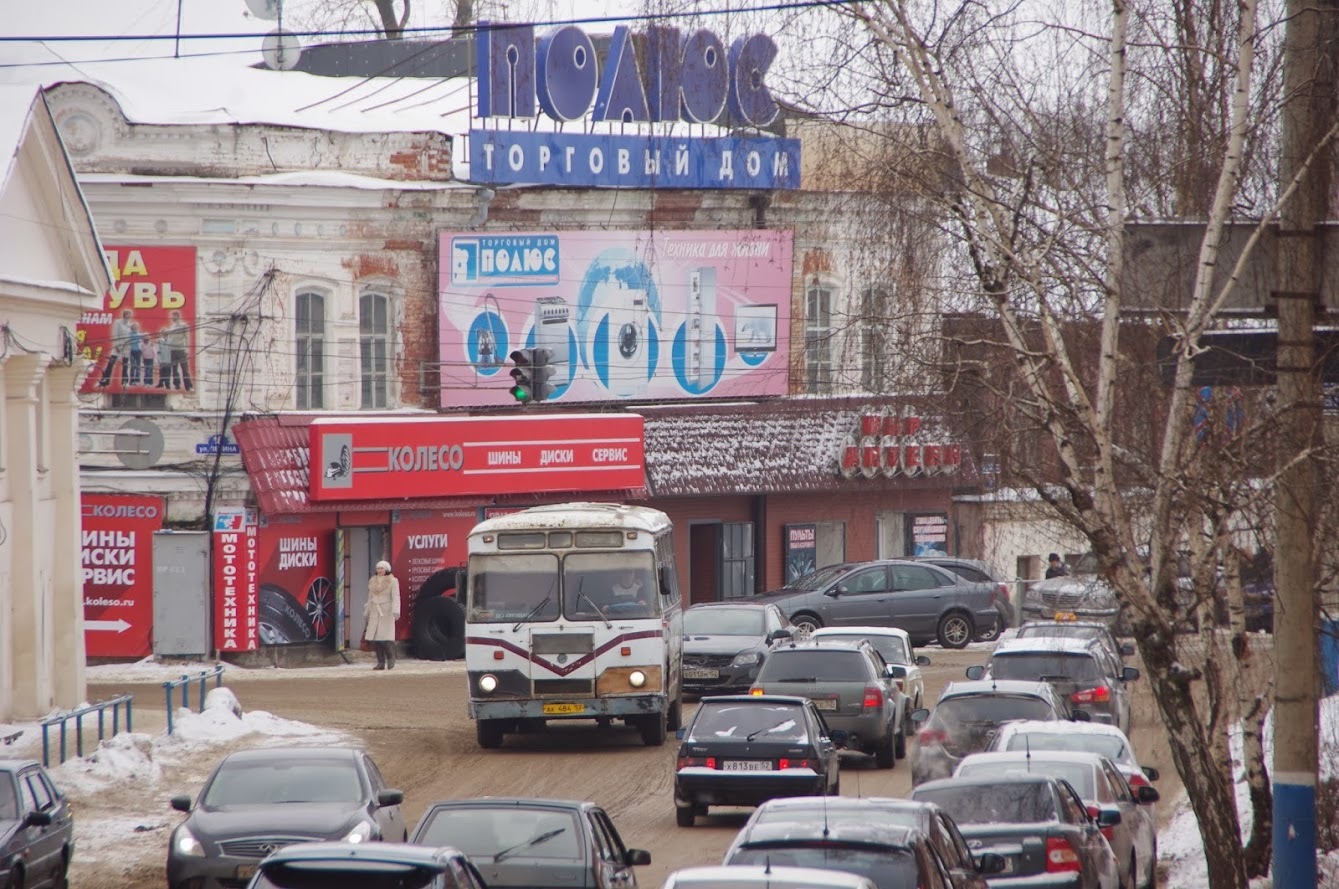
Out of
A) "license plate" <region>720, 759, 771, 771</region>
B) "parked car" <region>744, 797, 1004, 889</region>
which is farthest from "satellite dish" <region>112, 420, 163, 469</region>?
"parked car" <region>744, 797, 1004, 889</region>

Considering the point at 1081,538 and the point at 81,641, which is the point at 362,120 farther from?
the point at 1081,538

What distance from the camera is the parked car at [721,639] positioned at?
27609mm

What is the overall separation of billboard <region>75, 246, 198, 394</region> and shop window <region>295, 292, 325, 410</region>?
209cm

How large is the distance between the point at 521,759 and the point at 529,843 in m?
10.6

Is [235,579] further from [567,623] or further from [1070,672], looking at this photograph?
[1070,672]

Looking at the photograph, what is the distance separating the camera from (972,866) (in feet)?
38.0

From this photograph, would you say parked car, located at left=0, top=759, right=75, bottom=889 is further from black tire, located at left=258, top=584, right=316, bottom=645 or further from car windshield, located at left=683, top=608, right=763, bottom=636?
black tire, located at left=258, top=584, right=316, bottom=645

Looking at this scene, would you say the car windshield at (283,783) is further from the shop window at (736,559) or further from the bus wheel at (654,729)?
the shop window at (736,559)

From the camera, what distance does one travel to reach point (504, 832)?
12125 mm

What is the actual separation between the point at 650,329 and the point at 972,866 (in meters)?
25.5

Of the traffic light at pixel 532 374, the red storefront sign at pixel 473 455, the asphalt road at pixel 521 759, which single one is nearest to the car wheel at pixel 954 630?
the asphalt road at pixel 521 759

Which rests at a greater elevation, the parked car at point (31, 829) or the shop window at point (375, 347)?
the shop window at point (375, 347)

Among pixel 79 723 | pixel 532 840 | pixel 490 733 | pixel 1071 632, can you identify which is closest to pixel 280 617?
pixel 490 733

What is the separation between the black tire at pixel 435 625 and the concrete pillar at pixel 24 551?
9.67 m
